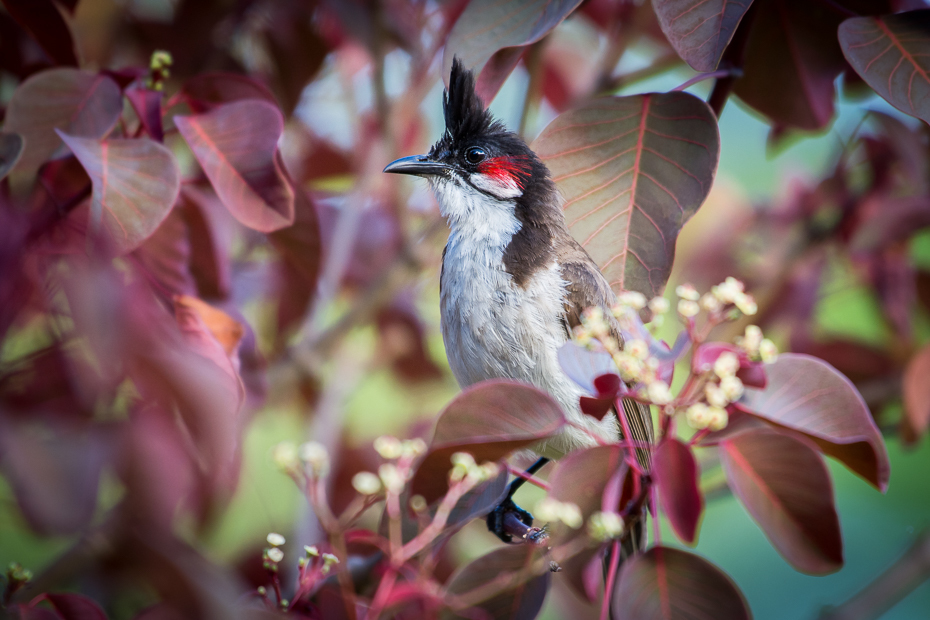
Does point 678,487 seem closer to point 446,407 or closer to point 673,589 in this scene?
point 673,589

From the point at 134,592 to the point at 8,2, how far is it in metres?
1.35

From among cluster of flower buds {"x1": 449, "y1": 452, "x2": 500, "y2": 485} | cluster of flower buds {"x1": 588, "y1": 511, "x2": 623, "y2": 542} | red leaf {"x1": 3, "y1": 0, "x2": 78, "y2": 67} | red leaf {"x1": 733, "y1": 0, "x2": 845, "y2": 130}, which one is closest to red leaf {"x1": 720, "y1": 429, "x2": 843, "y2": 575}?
cluster of flower buds {"x1": 588, "y1": 511, "x2": 623, "y2": 542}

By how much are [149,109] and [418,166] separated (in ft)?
2.48

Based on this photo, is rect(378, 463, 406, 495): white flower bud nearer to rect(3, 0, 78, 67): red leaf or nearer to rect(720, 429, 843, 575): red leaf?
rect(720, 429, 843, 575): red leaf

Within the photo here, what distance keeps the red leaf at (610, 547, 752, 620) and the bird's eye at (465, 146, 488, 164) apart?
132 centimetres

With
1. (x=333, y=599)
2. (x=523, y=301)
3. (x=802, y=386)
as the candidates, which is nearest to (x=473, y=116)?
(x=523, y=301)

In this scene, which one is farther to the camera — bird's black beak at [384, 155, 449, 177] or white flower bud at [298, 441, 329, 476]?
bird's black beak at [384, 155, 449, 177]

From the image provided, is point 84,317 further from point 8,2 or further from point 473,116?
point 473,116

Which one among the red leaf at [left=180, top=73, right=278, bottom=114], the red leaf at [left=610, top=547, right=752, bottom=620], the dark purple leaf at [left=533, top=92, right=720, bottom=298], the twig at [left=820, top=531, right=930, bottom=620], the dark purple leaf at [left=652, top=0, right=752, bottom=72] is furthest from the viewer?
the twig at [left=820, top=531, right=930, bottom=620]

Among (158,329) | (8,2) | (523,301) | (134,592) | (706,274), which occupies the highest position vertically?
(8,2)

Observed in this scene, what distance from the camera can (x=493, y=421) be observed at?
3.06 ft

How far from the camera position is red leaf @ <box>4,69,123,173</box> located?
4.08 feet

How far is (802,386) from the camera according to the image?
106 cm

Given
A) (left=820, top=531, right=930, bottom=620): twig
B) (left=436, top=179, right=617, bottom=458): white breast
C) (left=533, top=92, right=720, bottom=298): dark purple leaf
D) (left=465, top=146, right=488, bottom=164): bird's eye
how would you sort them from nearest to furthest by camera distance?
(left=533, top=92, right=720, bottom=298): dark purple leaf < (left=436, top=179, right=617, bottom=458): white breast < (left=465, top=146, right=488, bottom=164): bird's eye < (left=820, top=531, right=930, bottom=620): twig
